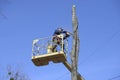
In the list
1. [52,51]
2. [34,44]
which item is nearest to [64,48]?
[52,51]

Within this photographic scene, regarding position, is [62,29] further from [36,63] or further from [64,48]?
[36,63]

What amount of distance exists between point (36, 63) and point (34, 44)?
4.00ft

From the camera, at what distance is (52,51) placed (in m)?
16.0

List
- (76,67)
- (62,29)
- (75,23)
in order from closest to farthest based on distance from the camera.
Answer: (76,67) < (75,23) < (62,29)

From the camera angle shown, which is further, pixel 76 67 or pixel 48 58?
pixel 48 58

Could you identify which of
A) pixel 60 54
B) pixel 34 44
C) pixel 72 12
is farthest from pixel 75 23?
pixel 34 44

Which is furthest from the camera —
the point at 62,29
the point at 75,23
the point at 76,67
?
the point at 62,29

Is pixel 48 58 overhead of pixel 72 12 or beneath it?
beneath

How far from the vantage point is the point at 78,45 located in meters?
15.1

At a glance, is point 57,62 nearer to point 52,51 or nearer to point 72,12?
point 52,51

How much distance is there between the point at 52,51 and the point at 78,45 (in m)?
1.60

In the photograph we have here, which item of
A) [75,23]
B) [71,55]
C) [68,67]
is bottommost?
[68,67]

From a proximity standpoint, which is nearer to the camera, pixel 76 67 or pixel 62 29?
pixel 76 67

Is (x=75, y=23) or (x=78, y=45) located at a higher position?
(x=75, y=23)
